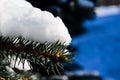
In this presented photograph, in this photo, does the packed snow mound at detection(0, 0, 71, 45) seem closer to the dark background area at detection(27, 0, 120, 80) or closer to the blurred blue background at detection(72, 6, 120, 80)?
the dark background area at detection(27, 0, 120, 80)

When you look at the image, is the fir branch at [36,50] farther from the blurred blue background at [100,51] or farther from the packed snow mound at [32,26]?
the blurred blue background at [100,51]

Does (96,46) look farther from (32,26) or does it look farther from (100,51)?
(32,26)

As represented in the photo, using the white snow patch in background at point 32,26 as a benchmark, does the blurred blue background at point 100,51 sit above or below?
above

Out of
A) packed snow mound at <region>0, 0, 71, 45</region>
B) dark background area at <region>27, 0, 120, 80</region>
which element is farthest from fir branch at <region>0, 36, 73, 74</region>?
dark background area at <region>27, 0, 120, 80</region>

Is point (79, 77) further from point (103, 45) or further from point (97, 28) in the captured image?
point (97, 28)

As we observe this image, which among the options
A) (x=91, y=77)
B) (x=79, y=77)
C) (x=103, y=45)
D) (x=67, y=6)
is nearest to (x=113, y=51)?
(x=103, y=45)

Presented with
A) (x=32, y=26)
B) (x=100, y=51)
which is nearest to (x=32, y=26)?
(x=32, y=26)

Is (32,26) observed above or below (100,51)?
below

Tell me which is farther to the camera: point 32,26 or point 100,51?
point 100,51

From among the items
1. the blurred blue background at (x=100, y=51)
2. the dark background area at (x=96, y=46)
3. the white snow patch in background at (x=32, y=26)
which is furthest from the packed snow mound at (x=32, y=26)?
the blurred blue background at (x=100, y=51)
